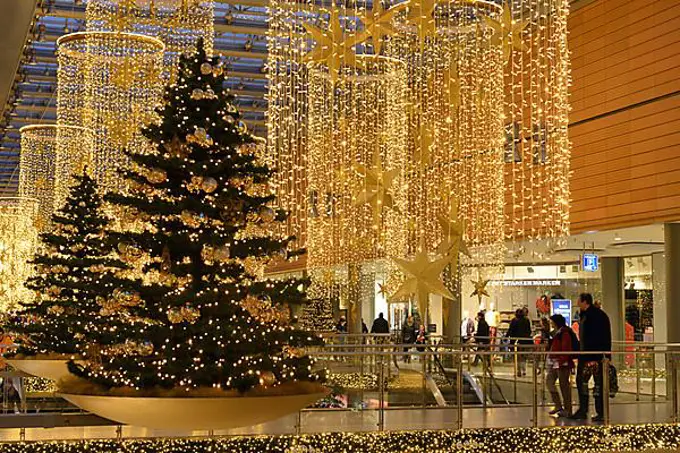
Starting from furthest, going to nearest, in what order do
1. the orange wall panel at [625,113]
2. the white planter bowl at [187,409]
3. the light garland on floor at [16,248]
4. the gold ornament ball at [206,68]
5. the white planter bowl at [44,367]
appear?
the light garland on floor at [16,248] → the orange wall panel at [625,113] → the white planter bowl at [44,367] → the gold ornament ball at [206,68] → the white planter bowl at [187,409]

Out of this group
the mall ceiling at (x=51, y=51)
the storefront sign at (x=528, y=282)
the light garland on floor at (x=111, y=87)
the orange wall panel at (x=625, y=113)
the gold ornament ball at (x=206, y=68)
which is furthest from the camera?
the storefront sign at (x=528, y=282)

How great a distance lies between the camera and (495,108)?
12992mm

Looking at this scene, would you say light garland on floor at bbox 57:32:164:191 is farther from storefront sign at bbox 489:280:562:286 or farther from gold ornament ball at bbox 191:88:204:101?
Answer: storefront sign at bbox 489:280:562:286

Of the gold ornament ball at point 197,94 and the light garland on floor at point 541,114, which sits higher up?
the light garland on floor at point 541,114

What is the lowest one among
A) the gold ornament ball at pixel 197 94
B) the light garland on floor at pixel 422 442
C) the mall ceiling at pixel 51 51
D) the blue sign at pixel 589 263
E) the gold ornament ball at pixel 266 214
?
the light garland on floor at pixel 422 442

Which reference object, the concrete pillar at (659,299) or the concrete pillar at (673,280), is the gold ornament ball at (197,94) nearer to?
the concrete pillar at (673,280)

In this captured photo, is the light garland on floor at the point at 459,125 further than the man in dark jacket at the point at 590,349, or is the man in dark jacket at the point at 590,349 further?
the light garland on floor at the point at 459,125

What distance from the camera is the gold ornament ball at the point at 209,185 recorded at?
6383mm

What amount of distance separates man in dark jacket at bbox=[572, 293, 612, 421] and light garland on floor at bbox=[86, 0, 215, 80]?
5.18 meters

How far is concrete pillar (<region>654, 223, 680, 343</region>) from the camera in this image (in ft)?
40.5

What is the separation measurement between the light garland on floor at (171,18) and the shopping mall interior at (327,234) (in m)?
0.05

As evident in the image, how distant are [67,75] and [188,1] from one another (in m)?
4.58

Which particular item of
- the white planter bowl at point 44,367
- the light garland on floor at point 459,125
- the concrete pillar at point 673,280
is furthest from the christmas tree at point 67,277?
the concrete pillar at point 673,280

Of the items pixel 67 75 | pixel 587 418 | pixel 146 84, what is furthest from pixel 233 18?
pixel 587 418
